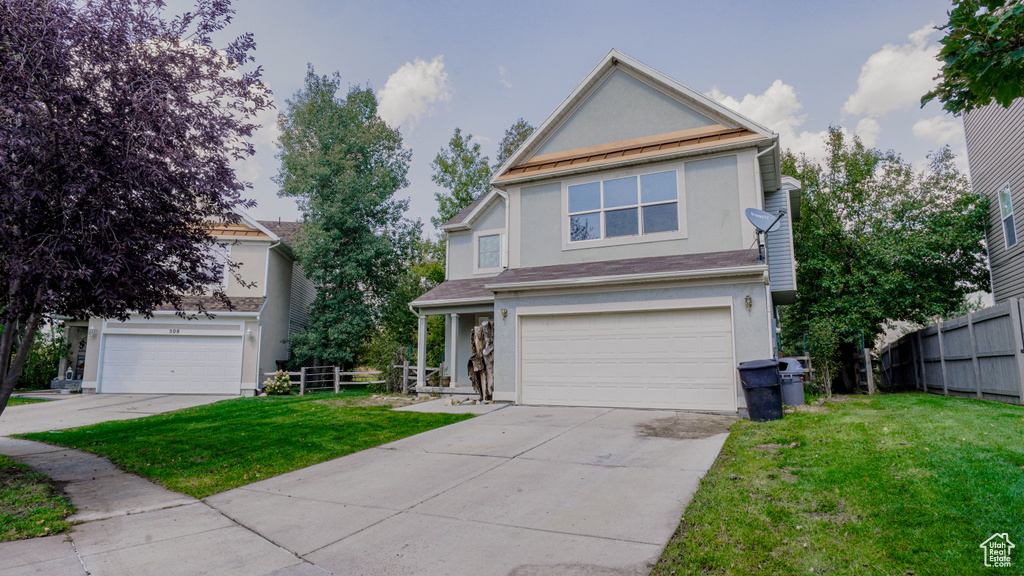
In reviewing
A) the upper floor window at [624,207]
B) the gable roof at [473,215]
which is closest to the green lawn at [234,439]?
the upper floor window at [624,207]

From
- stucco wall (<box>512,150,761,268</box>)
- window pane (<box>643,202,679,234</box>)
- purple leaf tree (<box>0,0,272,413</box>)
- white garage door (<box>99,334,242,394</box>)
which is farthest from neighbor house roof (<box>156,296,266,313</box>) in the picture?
window pane (<box>643,202,679,234</box>)

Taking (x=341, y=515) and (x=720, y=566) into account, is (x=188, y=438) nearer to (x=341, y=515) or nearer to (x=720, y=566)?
(x=341, y=515)

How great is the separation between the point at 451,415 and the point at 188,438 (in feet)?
15.4

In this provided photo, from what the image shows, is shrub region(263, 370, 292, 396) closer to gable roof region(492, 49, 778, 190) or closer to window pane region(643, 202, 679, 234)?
gable roof region(492, 49, 778, 190)

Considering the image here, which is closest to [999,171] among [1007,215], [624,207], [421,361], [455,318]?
[1007,215]

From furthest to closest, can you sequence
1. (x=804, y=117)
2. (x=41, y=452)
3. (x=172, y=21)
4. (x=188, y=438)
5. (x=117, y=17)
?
(x=804, y=117)
(x=188, y=438)
(x=41, y=452)
(x=172, y=21)
(x=117, y=17)

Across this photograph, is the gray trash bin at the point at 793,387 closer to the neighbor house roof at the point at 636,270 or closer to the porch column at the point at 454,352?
the neighbor house roof at the point at 636,270

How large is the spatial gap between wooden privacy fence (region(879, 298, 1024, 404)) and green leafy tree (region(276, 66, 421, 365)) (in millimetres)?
18756

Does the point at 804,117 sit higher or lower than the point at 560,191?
higher

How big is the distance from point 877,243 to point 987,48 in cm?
1721

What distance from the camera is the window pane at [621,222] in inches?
481

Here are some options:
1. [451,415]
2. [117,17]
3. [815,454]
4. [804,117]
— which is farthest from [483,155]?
[815,454]

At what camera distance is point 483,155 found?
3138cm

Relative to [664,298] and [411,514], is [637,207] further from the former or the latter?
[411,514]
